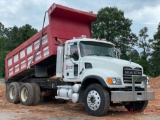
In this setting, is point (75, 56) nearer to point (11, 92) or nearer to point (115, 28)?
point (11, 92)

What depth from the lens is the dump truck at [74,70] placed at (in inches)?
379

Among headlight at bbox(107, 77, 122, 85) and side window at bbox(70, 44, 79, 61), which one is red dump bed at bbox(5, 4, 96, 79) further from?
headlight at bbox(107, 77, 122, 85)

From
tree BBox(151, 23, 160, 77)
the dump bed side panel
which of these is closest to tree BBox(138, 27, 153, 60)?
tree BBox(151, 23, 160, 77)

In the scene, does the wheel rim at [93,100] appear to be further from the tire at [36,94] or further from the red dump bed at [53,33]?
the tire at [36,94]

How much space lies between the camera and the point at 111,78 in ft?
31.0

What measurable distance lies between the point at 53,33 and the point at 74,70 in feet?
6.19

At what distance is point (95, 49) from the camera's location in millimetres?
10953

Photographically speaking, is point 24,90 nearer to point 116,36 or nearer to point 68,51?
point 68,51

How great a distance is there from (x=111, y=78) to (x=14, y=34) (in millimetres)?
57975

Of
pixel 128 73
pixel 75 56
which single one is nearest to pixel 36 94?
pixel 75 56

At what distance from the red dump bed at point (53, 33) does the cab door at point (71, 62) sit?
2.40ft

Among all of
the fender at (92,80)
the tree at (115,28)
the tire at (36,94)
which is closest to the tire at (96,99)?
the fender at (92,80)

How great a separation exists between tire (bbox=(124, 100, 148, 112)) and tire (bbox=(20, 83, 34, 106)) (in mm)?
3904

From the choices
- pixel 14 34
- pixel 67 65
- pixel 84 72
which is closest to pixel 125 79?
pixel 84 72
